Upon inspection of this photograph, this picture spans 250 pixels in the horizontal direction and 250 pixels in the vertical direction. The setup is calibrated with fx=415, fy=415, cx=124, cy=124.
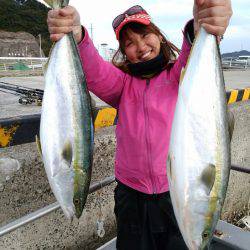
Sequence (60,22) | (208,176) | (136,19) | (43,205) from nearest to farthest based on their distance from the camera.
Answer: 1. (208,176)
2. (60,22)
3. (136,19)
4. (43,205)

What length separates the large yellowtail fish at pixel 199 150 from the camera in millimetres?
1673

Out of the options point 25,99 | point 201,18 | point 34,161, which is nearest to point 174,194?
point 201,18

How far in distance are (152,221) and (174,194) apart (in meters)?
0.88

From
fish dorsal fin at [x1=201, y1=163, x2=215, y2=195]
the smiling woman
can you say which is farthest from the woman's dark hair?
fish dorsal fin at [x1=201, y1=163, x2=215, y2=195]

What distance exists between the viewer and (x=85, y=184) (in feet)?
6.16

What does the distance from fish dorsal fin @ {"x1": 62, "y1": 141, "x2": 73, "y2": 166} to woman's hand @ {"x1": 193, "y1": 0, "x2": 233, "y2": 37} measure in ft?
2.57

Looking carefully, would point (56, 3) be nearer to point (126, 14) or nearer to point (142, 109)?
point (126, 14)

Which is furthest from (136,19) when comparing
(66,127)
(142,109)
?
(66,127)

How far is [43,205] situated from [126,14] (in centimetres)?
173

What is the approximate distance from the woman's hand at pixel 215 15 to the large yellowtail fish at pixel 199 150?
0.13 ft

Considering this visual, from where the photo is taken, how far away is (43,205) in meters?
3.39

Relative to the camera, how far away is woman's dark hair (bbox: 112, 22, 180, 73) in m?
2.48

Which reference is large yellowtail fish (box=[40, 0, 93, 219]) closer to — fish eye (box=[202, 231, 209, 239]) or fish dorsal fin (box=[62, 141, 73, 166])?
fish dorsal fin (box=[62, 141, 73, 166])

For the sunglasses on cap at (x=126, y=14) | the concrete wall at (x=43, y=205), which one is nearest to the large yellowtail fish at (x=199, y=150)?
the sunglasses on cap at (x=126, y=14)
